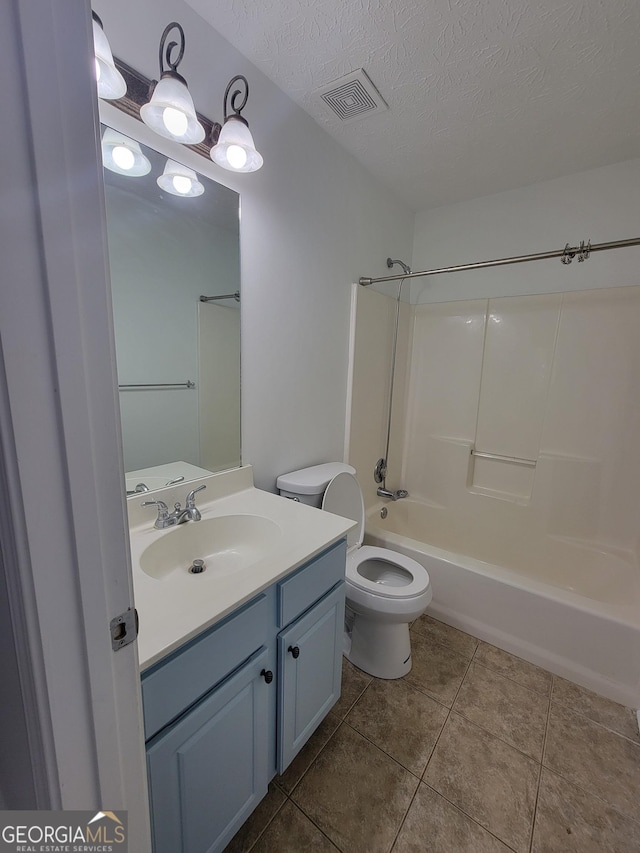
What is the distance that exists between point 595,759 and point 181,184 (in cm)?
248

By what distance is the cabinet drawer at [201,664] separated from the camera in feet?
2.26

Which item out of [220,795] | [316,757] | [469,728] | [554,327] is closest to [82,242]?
[220,795]

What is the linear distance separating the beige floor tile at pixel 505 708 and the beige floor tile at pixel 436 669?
1.4 inches

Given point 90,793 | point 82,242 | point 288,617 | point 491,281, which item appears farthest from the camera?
point 491,281

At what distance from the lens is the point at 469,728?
138 cm

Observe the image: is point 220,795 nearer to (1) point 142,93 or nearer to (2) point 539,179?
(1) point 142,93

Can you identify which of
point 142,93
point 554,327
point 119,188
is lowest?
point 554,327

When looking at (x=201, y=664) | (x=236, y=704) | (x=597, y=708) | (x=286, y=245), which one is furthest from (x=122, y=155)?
(x=597, y=708)

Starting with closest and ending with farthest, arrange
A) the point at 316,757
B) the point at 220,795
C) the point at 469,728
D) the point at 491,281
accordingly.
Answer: the point at 220,795, the point at 316,757, the point at 469,728, the point at 491,281

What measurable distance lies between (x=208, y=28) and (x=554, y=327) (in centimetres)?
210

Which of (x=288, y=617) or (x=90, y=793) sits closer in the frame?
(x=90, y=793)

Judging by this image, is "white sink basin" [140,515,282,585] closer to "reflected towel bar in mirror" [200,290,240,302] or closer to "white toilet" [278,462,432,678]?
"white toilet" [278,462,432,678]

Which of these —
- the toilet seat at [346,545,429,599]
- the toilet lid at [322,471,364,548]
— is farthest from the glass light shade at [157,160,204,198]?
the toilet seat at [346,545,429,599]

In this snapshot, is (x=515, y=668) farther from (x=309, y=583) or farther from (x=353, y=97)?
(x=353, y=97)
